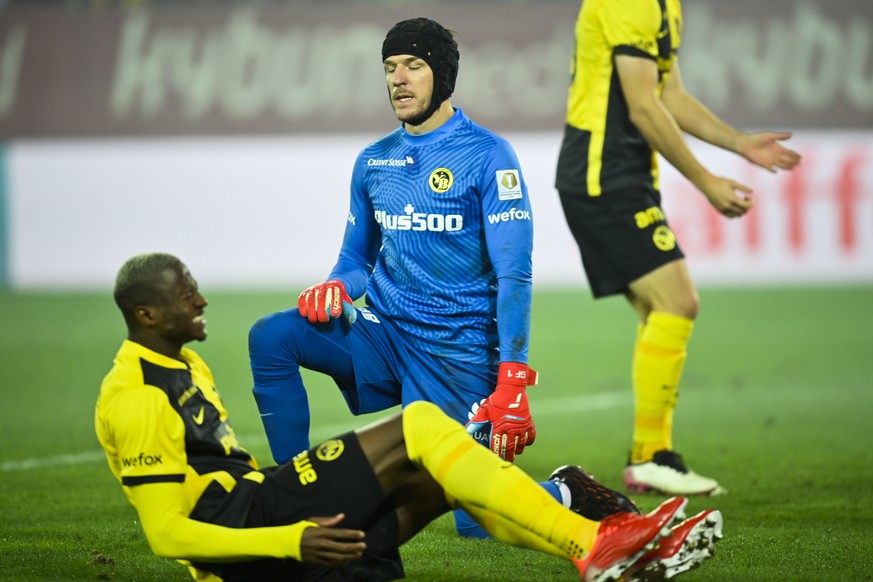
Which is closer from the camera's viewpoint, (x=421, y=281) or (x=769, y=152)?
(x=421, y=281)

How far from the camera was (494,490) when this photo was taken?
3.57 m

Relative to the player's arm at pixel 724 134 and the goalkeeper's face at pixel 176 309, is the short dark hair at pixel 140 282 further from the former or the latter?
the player's arm at pixel 724 134

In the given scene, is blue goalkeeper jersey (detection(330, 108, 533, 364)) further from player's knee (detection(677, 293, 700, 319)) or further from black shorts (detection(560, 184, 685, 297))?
player's knee (detection(677, 293, 700, 319))

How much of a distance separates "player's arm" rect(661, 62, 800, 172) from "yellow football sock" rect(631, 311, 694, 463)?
83 centimetres

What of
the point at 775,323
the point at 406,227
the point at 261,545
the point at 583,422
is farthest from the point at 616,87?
the point at 775,323

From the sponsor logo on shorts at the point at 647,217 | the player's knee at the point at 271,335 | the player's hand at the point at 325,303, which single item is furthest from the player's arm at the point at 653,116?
the player's knee at the point at 271,335

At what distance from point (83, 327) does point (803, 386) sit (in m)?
7.37

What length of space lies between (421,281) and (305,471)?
4.23 ft

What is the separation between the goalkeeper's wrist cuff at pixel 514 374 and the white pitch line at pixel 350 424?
2953 millimetres

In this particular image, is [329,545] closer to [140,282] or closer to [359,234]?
[140,282]

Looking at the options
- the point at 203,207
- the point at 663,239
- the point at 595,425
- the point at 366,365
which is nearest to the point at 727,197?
the point at 663,239

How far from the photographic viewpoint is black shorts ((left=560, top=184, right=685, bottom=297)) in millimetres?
5723

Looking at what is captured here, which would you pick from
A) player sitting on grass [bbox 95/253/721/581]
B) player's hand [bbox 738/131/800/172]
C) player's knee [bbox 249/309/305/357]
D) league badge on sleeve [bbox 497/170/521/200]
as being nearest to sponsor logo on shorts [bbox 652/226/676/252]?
player's hand [bbox 738/131/800/172]

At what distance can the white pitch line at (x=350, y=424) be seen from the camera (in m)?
6.57
